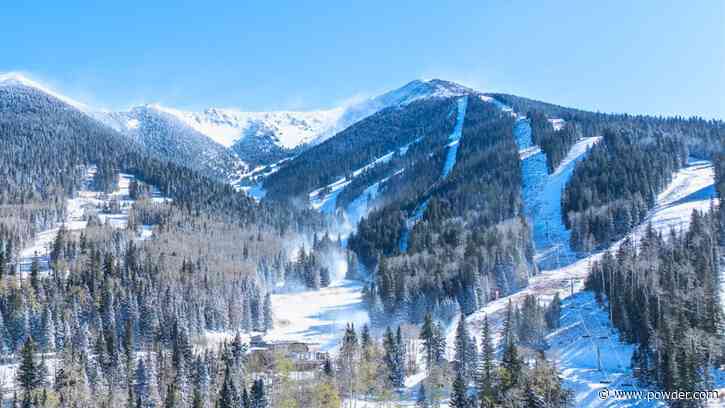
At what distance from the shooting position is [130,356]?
143m

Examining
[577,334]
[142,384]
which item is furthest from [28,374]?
[577,334]

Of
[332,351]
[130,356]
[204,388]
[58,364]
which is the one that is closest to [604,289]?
[332,351]

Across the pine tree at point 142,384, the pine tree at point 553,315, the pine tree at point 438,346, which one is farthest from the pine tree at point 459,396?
the pine tree at point 553,315

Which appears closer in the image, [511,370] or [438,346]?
[511,370]

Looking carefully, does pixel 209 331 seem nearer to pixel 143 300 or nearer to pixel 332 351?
pixel 143 300

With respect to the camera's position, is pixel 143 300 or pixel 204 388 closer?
pixel 204 388

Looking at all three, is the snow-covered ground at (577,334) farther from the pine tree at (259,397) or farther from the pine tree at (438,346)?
the pine tree at (259,397)

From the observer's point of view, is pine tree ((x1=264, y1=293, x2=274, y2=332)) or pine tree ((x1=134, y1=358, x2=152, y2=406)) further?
pine tree ((x1=264, y1=293, x2=274, y2=332))

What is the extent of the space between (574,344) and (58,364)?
352ft

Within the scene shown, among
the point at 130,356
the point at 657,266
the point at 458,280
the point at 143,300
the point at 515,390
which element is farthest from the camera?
the point at 458,280

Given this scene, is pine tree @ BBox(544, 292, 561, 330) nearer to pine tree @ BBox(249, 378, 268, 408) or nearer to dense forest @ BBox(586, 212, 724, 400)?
dense forest @ BBox(586, 212, 724, 400)

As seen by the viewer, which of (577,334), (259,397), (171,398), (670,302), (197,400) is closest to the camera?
(259,397)

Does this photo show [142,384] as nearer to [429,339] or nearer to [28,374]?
[28,374]

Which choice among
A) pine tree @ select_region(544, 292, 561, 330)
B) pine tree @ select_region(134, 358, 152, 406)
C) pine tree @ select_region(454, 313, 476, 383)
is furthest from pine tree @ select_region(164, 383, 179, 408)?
pine tree @ select_region(544, 292, 561, 330)
